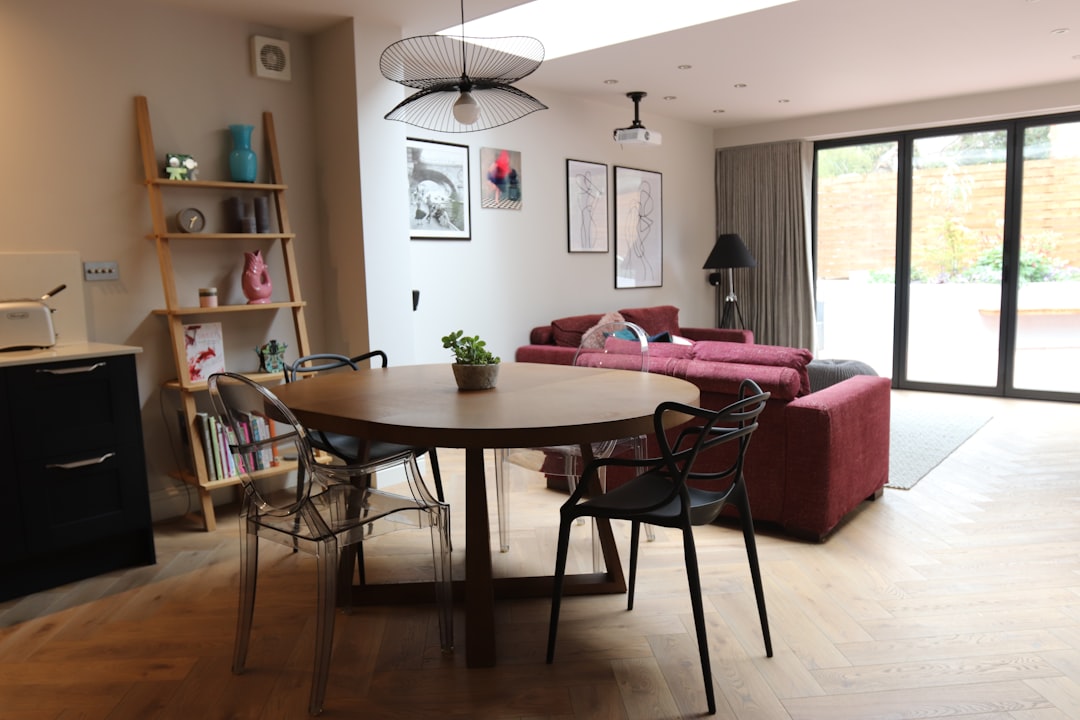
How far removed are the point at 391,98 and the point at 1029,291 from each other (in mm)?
5130

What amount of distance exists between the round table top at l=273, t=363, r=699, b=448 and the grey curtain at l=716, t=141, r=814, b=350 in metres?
4.67

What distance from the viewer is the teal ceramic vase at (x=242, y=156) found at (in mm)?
3611

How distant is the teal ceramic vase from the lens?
361 cm

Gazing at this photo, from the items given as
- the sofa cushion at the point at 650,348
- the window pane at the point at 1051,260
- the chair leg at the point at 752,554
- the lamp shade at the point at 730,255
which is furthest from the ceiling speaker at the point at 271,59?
the window pane at the point at 1051,260

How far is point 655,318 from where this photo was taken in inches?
238

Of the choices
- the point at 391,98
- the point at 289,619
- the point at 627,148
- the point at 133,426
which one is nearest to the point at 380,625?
the point at 289,619

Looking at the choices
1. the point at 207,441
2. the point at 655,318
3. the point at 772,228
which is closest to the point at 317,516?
the point at 207,441

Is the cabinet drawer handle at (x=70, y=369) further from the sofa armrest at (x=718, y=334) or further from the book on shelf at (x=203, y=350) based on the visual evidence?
the sofa armrest at (x=718, y=334)

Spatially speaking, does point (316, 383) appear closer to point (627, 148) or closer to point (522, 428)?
point (522, 428)

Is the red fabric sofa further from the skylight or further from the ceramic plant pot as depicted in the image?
the skylight

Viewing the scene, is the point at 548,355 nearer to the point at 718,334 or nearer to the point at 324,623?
the point at 718,334

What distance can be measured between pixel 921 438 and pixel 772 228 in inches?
111

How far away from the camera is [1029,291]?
6.07 metres

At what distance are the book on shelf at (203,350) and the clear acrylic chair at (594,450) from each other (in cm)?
145
